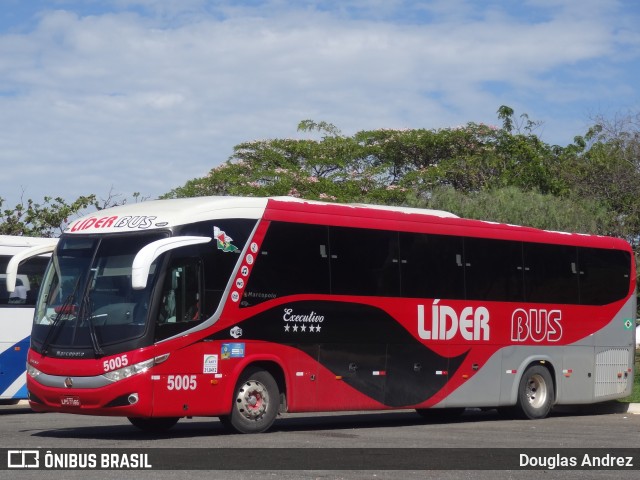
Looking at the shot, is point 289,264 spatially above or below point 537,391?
above

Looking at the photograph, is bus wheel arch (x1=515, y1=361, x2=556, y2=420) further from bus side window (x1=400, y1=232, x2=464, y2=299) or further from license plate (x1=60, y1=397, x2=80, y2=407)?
license plate (x1=60, y1=397, x2=80, y2=407)

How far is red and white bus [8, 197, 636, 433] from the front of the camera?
1461 cm

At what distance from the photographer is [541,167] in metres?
38.5

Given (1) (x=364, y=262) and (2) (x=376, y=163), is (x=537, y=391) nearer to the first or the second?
(1) (x=364, y=262)

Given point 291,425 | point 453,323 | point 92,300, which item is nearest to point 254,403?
point 291,425

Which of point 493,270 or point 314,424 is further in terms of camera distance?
point 493,270

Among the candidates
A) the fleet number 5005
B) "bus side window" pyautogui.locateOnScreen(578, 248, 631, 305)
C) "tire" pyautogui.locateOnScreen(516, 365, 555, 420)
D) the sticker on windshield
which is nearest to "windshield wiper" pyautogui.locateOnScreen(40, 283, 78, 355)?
the fleet number 5005

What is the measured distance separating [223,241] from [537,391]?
25.1 feet

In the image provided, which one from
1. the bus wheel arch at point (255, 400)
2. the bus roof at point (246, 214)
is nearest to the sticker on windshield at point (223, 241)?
the bus roof at point (246, 214)

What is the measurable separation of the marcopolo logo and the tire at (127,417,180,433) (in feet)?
14.3

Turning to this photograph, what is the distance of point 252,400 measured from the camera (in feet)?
51.3

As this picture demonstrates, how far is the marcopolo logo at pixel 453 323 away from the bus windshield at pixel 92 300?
517cm

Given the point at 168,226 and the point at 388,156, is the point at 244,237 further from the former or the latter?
the point at 388,156

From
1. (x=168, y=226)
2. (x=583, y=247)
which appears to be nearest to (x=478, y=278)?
(x=583, y=247)
